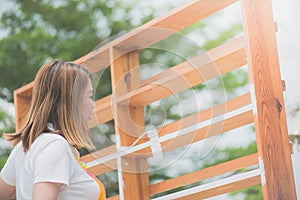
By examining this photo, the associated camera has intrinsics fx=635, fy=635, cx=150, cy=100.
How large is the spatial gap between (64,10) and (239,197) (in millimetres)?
2459

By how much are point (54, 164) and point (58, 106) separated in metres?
0.21

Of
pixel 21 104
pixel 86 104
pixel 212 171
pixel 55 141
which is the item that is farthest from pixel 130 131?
pixel 21 104

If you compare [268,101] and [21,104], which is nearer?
[268,101]

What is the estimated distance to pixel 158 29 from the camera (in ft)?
7.84

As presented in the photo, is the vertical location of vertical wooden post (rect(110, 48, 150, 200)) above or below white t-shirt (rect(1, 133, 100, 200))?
above

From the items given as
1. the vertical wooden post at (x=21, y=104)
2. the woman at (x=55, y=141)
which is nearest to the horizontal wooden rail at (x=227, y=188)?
the woman at (x=55, y=141)

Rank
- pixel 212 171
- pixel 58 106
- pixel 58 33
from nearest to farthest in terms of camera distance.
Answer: pixel 58 106 < pixel 212 171 < pixel 58 33

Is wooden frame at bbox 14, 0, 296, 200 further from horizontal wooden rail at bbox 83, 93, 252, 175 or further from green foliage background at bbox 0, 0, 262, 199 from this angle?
green foliage background at bbox 0, 0, 262, 199

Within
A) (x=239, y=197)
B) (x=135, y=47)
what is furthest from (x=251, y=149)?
(x=135, y=47)

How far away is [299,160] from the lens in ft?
6.30

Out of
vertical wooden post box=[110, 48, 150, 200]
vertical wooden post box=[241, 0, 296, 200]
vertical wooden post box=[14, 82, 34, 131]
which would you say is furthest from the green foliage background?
vertical wooden post box=[241, 0, 296, 200]

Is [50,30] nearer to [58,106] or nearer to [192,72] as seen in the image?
[192,72]

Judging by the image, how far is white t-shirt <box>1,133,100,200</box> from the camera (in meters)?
1.58

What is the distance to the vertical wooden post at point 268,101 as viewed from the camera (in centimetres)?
187
